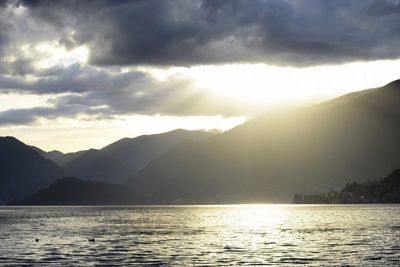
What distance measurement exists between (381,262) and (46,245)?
73639 millimetres

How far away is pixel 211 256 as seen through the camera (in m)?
108

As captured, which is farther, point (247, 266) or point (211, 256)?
point (211, 256)

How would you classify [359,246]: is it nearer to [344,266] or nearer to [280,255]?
[280,255]

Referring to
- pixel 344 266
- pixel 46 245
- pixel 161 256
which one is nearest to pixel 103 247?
pixel 46 245

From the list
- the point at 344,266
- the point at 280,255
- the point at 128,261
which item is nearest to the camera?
the point at 344,266

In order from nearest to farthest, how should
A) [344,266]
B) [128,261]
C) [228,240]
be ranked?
[344,266]
[128,261]
[228,240]

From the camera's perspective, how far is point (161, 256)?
110 metres

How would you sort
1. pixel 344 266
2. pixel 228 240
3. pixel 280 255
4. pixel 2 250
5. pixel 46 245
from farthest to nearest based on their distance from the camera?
pixel 228 240 < pixel 46 245 < pixel 2 250 < pixel 280 255 < pixel 344 266

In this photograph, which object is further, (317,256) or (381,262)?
(317,256)

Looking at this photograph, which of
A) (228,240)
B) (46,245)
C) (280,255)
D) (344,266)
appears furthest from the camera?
(228,240)

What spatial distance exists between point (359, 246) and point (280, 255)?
24.9m

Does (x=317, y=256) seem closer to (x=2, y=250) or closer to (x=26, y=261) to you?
(x=26, y=261)

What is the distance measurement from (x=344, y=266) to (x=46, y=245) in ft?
231

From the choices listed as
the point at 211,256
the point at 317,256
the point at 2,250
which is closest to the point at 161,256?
the point at 211,256
